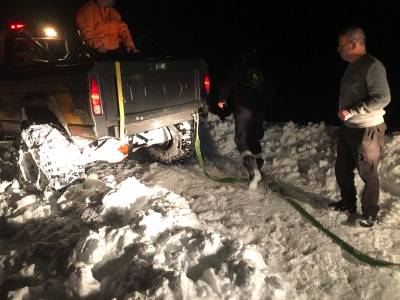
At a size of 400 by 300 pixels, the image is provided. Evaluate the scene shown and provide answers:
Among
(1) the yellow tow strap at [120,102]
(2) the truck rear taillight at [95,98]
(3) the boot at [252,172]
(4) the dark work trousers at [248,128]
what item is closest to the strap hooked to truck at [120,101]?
(1) the yellow tow strap at [120,102]

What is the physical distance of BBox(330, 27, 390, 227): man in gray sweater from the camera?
344cm

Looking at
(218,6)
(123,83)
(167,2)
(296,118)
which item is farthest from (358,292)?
(167,2)

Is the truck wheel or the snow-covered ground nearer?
the snow-covered ground

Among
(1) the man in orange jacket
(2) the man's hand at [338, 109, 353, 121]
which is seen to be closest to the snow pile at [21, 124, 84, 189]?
(1) the man in orange jacket

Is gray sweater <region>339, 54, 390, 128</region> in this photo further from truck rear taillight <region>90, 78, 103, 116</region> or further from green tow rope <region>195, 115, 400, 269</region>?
truck rear taillight <region>90, 78, 103, 116</region>

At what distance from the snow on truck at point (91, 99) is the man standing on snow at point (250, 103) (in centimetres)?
66

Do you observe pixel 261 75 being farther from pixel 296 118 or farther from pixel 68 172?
pixel 296 118

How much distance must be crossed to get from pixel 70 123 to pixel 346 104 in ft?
10.6

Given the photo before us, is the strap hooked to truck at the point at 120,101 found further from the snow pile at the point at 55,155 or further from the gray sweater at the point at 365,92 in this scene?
the gray sweater at the point at 365,92

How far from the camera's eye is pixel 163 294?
2.54 metres

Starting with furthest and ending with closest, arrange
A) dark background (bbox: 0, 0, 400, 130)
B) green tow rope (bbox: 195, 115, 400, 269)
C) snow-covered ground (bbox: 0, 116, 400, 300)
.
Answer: dark background (bbox: 0, 0, 400, 130)
green tow rope (bbox: 195, 115, 400, 269)
snow-covered ground (bbox: 0, 116, 400, 300)

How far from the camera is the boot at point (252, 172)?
5.01 meters

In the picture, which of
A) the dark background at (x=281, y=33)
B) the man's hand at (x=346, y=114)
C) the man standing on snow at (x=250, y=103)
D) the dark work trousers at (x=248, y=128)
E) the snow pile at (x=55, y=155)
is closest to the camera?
the man's hand at (x=346, y=114)

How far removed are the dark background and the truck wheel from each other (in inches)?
77.4
